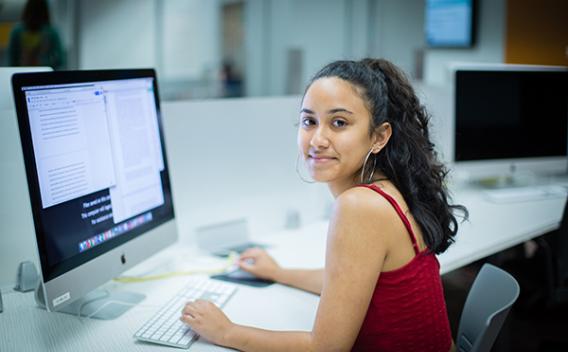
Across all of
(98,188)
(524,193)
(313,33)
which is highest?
(313,33)

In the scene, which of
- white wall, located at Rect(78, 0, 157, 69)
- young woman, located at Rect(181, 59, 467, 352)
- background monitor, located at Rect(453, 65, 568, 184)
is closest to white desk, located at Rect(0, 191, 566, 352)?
young woman, located at Rect(181, 59, 467, 352)

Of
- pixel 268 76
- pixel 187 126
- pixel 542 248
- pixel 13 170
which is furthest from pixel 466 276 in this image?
pixel 268 76

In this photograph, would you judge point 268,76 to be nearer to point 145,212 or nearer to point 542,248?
point 542,248

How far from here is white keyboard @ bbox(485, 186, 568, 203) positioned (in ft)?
8.14

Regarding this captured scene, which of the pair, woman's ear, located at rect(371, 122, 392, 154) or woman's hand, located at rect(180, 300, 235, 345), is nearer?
woman's hand, located at rect(180, 300, 235, 345)

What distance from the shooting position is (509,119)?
260 cm

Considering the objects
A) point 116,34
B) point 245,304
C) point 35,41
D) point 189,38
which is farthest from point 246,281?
point 189,38

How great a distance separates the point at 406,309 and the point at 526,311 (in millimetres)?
1309

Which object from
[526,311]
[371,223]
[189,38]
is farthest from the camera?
[189,38]

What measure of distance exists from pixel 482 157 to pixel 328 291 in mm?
1692

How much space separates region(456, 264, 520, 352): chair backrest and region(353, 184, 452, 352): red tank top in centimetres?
10

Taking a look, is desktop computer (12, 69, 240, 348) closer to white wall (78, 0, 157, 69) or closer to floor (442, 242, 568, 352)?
floor (442, 242, 568, 352)

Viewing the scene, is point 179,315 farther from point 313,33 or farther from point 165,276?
point 313,33

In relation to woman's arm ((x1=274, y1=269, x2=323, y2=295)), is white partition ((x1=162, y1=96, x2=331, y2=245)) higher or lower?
higher
